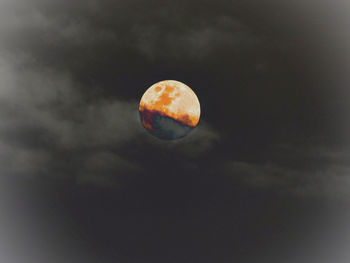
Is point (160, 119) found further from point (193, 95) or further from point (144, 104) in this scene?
point (193, 95)

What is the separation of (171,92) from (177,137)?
13.4 ft

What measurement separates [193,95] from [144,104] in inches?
182

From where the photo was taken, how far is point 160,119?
76.3 ft

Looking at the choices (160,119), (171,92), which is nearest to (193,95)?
(171,92)

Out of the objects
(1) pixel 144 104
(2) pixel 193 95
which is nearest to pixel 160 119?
(1) pixel 144 104

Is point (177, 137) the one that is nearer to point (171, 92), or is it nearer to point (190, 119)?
point (190, 119)

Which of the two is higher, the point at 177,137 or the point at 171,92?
the point at 171,92

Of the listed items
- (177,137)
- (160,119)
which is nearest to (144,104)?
(160,119)

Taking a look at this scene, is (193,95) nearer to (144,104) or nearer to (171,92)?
(171,92)

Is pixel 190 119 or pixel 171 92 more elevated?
pixel 171 92

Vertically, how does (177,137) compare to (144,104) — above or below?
below

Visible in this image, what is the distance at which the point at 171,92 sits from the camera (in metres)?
23.7

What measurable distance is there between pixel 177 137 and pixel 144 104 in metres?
4.26

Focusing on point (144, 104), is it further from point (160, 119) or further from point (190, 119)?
point (190, 119)
